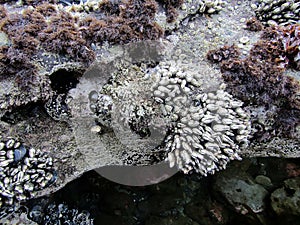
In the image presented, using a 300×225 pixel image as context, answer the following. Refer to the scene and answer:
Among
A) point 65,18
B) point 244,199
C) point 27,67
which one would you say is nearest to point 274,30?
point 244,199

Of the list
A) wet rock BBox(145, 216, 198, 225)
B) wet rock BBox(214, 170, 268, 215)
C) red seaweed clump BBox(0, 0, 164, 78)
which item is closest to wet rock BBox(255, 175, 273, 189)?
wet rock BBox(214, 170, 268, 215)

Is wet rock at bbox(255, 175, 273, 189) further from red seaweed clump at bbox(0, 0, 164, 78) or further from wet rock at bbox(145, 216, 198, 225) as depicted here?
red seaweed clump at bbox(0, 0, 164, 78)

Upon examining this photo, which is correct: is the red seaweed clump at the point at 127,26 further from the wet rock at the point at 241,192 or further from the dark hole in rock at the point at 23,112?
the wet rock at the point at 241,192

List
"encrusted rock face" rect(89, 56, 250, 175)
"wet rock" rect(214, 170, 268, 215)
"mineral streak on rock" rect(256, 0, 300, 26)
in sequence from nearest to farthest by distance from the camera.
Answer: "encrusted rock face" rect(89, 56, 250, 175)
"mineral streak on rock" rect(256, 0, 300, 26)
"wet rock" rect(214, 170, 268, 215)

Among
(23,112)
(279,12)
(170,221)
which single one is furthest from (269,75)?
(23,112)

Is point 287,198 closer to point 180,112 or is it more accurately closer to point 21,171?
point 180,112
